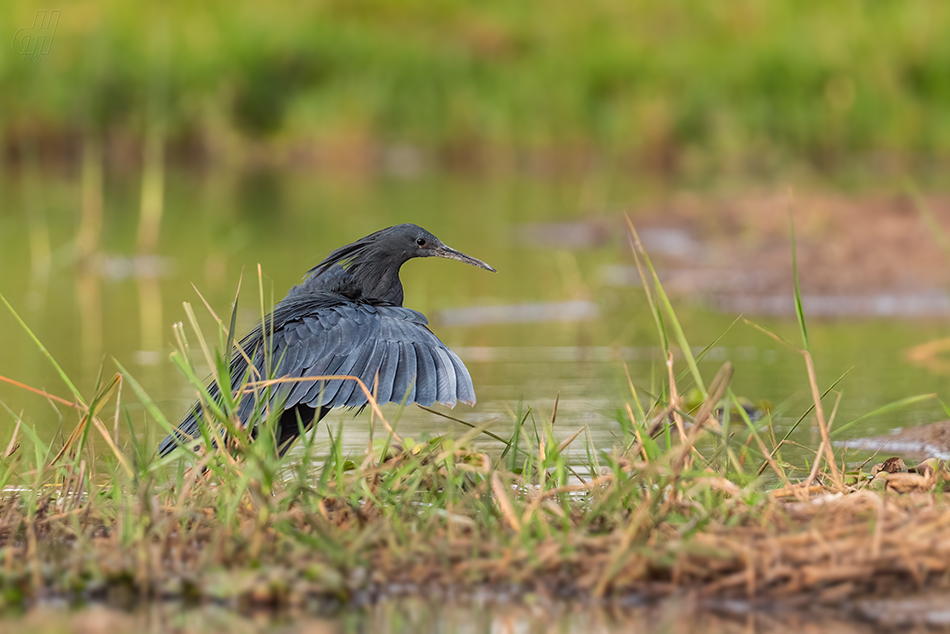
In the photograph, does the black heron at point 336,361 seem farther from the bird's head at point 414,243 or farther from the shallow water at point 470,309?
the bird's head at point 414,243

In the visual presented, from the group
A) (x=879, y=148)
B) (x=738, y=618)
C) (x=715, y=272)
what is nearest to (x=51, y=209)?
(x=715, y=272)

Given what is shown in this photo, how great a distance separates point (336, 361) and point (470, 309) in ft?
13.8

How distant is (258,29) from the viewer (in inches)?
827

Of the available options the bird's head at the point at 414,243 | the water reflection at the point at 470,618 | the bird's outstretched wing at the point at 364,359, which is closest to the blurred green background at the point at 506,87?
the bird's head at the point at 414,243

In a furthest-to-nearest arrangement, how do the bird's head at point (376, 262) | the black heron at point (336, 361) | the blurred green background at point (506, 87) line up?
1. the blurred green background at point (506, 87)
2. the bird's head at point (376, 262)
3. the black heron at point (336, 361)

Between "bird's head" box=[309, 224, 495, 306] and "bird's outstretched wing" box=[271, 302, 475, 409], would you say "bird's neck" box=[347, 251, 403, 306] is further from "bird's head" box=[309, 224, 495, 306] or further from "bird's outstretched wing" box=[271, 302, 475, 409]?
"bird's outstretched wing" box=[271, 302, 475, 409]

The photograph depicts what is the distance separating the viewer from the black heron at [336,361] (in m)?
3.75

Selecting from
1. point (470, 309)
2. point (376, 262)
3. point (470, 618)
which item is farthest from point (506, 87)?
point (470, 618)

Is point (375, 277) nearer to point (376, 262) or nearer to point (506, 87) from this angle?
point (376, 262)

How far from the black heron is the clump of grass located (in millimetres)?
228

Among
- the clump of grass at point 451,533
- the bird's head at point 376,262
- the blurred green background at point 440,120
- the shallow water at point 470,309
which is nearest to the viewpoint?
the clump of grass at point 451,533

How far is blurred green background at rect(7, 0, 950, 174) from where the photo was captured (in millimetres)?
18703

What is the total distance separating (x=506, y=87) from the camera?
66.3 feet

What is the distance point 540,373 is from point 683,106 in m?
13.5
